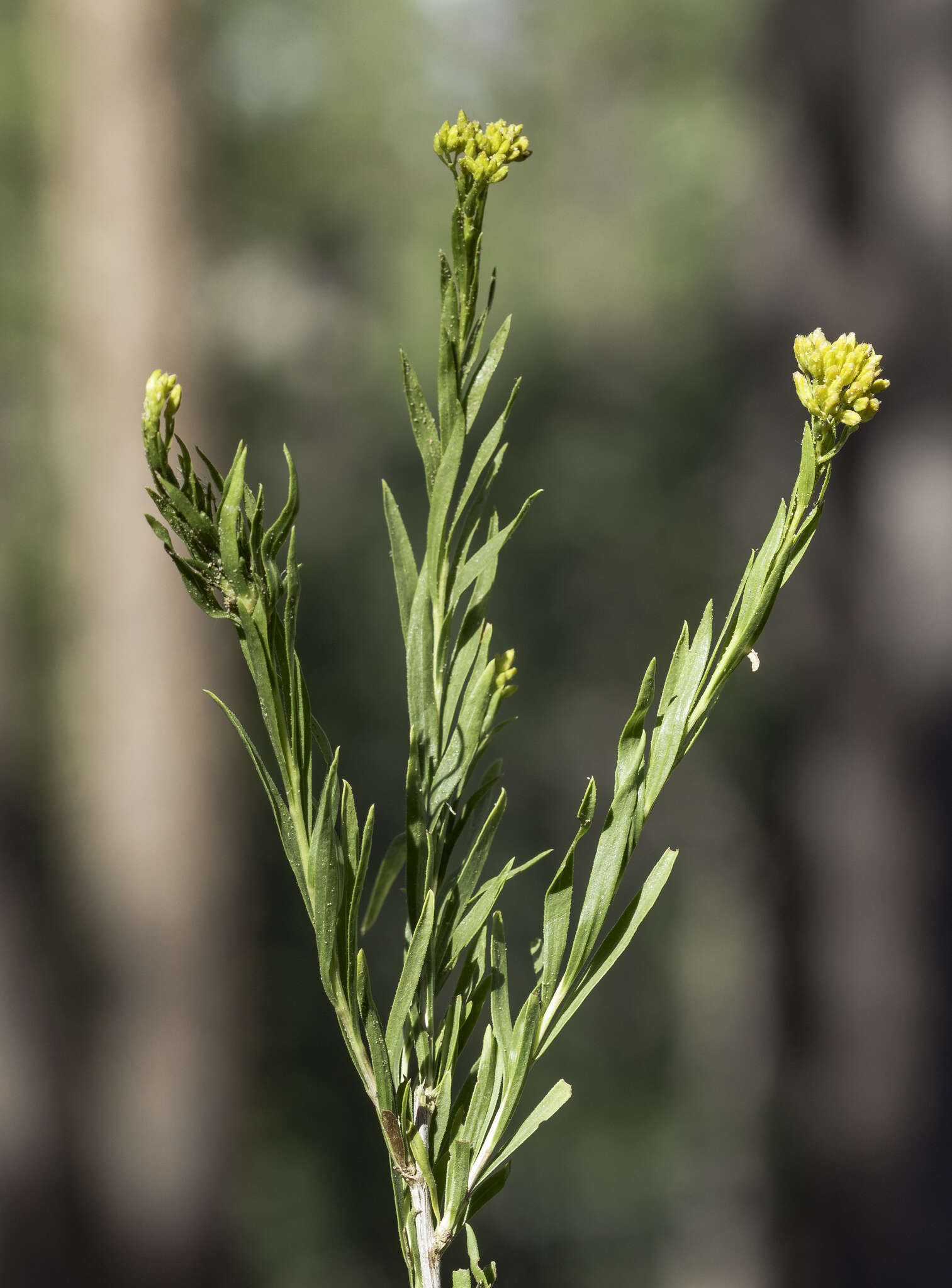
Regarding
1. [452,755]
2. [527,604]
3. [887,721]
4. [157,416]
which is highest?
[157,416]

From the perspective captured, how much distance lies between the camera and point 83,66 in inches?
129

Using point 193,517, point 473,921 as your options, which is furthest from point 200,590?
point 473,921

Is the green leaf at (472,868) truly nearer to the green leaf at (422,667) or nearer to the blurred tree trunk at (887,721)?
the green leaf at (422,667)

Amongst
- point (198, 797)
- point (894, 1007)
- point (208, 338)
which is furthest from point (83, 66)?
point (894, 1007)

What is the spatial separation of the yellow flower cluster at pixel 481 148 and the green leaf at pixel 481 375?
0.04 metres

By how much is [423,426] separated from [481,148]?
7cm

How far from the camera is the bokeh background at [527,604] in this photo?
128 inches

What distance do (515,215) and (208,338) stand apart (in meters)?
3.34

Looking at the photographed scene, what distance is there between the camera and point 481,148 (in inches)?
10.4

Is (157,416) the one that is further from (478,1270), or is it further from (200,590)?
(478,1270)

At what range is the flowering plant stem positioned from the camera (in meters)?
0.26

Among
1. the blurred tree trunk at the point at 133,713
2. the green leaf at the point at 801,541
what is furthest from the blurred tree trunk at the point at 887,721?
the green leaf at the point at 801,541

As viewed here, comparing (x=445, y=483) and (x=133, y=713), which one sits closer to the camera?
(x=445, y=483)

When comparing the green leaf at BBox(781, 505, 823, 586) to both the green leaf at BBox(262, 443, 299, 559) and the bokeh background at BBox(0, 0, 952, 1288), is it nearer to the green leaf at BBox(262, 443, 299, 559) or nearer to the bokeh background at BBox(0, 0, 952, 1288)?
the green leaf at BBox(262, 443, 299, 559)
